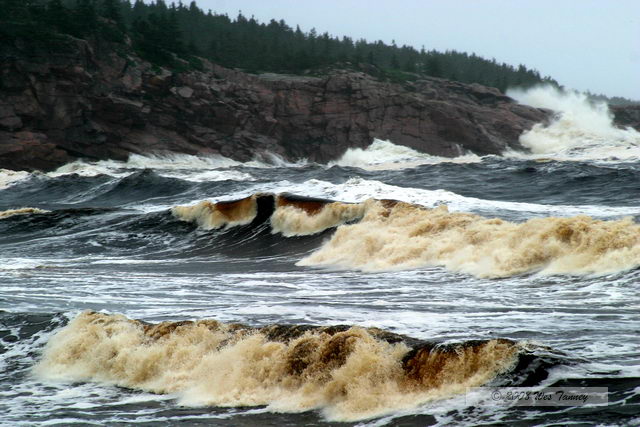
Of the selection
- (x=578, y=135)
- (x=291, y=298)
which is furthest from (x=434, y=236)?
(x=578, y=135)

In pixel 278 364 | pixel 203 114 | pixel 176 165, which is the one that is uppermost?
pixel 203 114

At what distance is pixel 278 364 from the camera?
7.57 metres

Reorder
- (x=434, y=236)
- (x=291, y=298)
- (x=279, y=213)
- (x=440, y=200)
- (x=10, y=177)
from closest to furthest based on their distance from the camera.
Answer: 1. (x=291, y=298)
2. (x=434, y=236)
3. (x=279, y=213)
4. (x=440, y=200)
5. (x=10, y=177)

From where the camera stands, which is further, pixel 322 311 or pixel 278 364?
pixel 322 311

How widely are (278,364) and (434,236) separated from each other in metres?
9.10

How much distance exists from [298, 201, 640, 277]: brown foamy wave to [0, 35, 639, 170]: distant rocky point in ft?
123

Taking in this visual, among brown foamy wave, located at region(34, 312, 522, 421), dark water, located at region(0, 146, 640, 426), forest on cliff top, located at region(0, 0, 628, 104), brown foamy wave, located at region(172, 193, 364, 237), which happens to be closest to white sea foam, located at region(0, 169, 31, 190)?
forest on cliff top, located at region(0, 0, 628, 104)

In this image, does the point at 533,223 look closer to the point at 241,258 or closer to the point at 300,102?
the point at 241,258

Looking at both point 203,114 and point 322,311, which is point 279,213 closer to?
point 322,311

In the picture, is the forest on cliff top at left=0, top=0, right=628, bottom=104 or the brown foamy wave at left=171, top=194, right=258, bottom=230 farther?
the forest on cliff top at left=0, top=0, right=628, bottom=104

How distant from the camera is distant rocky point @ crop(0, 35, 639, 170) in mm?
53562

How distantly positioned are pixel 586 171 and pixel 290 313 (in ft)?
75.1

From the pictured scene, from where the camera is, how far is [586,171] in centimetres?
3069

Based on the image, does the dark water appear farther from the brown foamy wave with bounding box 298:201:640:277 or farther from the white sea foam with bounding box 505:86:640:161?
the white sea foam with bounding box 505:86:640:161
